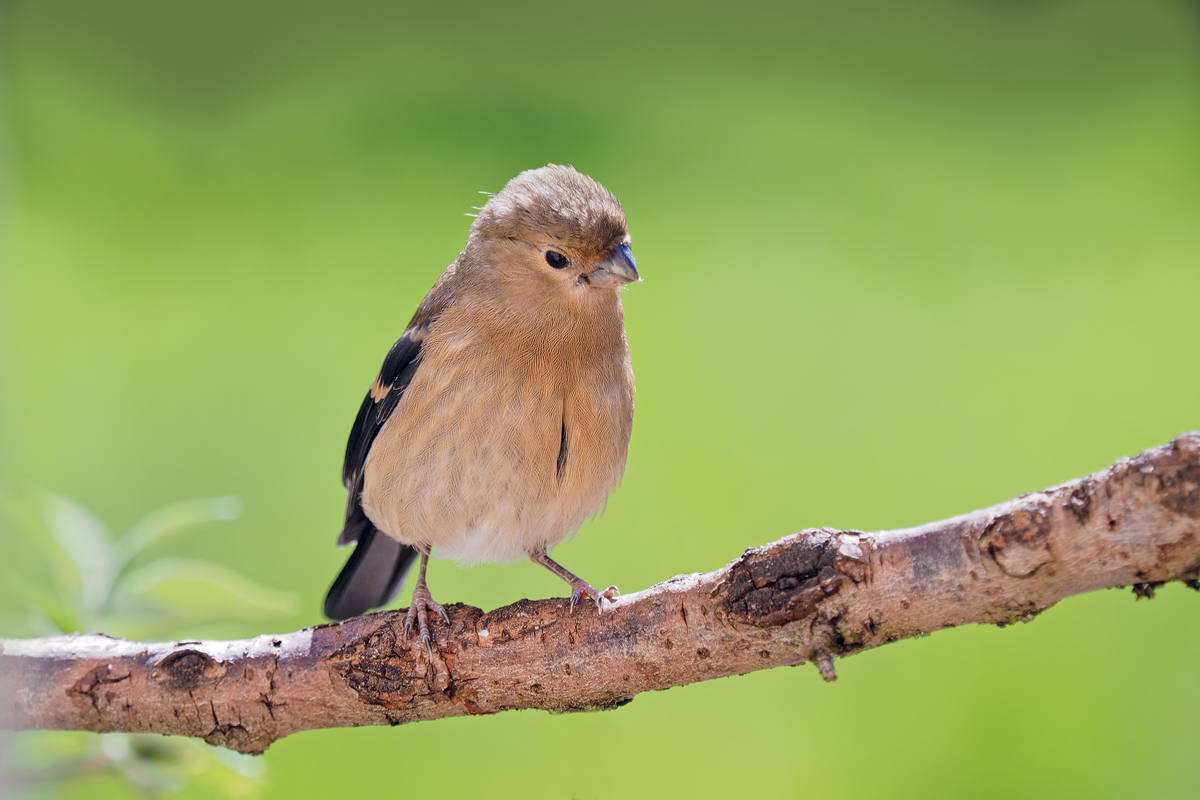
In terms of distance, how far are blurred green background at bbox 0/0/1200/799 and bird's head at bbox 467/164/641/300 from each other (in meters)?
1.08

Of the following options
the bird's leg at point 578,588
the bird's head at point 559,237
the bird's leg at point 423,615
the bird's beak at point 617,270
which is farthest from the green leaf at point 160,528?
the bird's beak at point 617,270

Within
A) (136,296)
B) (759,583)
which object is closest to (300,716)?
(759,583)

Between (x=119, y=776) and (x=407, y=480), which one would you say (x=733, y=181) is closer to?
(x=407, y=480)

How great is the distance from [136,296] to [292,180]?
570 millimetres

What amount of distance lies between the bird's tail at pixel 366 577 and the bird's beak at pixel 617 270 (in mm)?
751

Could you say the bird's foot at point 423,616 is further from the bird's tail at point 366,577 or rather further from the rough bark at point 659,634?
the bird's tail at point 366,577

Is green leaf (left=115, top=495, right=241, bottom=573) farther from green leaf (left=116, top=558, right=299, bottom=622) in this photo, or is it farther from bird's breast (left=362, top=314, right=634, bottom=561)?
bird's breast (left=362, top=314, right=634, bottom=561)

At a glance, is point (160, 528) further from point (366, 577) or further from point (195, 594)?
point (366, 577)

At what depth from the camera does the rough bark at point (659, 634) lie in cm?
96

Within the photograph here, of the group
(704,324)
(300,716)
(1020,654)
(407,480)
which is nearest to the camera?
(300,716)

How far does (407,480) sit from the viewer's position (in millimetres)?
1656

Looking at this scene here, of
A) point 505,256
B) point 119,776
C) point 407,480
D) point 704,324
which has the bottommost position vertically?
point 119,776

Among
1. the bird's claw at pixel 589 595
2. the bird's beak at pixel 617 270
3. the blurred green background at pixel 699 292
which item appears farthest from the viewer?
the blurred green background at pixel 699 292

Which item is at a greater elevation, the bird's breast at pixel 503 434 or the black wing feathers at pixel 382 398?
the black wing feathers at pixel 382 398
